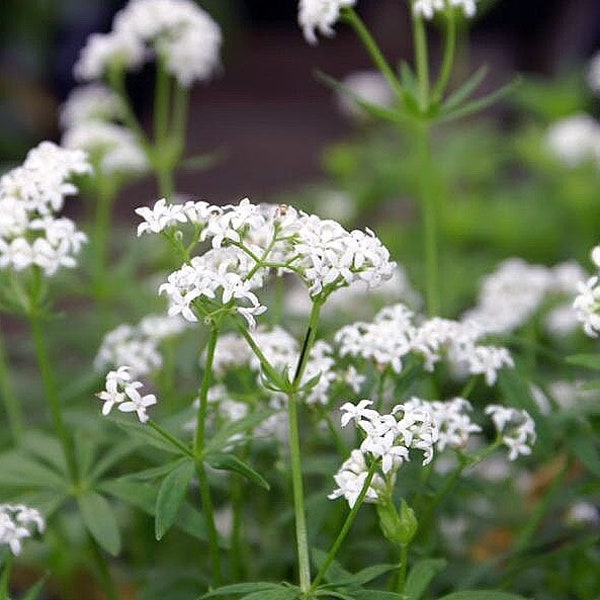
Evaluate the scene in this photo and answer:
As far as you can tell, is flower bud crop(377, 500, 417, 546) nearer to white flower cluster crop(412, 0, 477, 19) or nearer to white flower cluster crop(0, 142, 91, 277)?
white flower cluster crop(0, 142, 91, 277)

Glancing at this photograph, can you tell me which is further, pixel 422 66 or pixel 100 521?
pixel 422 66

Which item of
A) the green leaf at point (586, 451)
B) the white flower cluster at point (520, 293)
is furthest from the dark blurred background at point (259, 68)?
the green leaf at point (586, 451)

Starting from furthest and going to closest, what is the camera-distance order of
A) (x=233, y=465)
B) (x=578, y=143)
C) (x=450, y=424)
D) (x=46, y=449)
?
1. (x=578, y=143)
2. (x=46, y=449)
3. (x=450, y=424)
4. (x=233, y=465)

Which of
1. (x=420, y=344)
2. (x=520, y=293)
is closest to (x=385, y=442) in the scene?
(x=420, y=344)

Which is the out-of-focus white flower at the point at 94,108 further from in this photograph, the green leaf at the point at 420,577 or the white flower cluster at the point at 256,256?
the green leaf at the point at 420,577

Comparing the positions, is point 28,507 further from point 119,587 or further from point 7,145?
point 7,145

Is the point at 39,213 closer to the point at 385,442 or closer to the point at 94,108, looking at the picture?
the point at 385,442

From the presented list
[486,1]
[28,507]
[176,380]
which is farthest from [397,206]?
[28,507]

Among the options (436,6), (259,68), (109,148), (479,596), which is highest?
(259,68)
